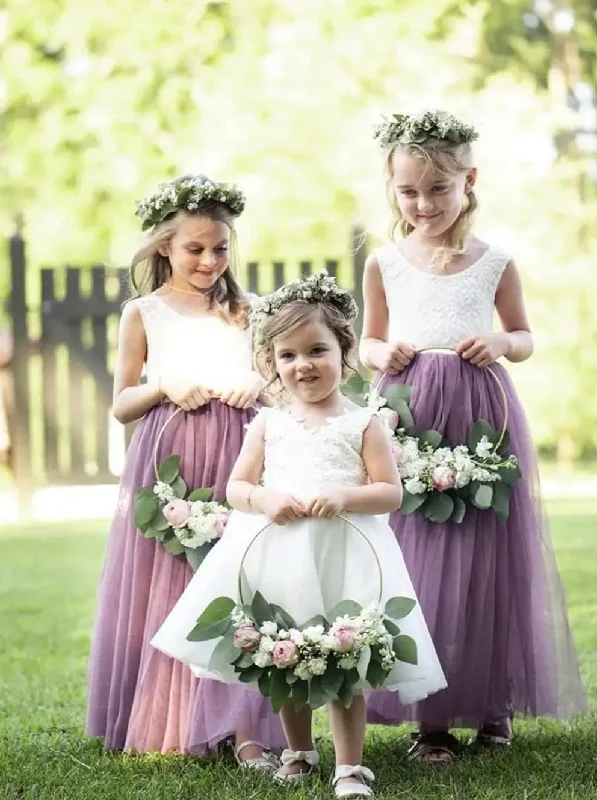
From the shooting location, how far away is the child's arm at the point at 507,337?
4277mm

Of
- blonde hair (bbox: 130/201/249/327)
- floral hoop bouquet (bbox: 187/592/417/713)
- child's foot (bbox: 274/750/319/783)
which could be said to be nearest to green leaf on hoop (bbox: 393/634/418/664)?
floral hoop bouquet (bbox: 187/592/417/713)

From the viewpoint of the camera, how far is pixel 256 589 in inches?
145

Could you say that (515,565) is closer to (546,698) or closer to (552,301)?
(546,698)

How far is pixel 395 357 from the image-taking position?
14.3 ft

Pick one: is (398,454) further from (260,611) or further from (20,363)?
(20,363)

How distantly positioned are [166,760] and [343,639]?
2.97 feet

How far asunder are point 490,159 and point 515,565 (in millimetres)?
11864

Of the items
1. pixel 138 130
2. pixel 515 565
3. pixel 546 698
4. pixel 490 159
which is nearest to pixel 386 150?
pixel 515 565

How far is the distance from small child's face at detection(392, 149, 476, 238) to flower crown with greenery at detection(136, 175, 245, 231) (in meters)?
0.49

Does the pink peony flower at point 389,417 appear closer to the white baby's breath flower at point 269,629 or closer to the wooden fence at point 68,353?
the white baby's breath flower at point 269,629

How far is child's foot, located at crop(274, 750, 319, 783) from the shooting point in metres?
3.80

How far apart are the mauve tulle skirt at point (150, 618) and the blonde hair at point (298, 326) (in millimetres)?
440

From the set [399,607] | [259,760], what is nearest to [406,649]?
[399,607]

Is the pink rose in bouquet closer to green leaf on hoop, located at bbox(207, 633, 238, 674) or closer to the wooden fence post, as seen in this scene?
green leaf on hoop, located at bbox(207, 633, 238, 674)
